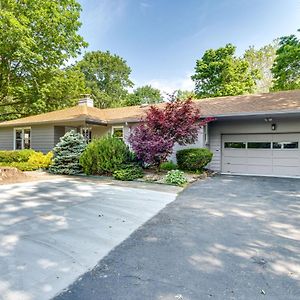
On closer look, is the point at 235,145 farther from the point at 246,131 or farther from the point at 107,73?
the point at 107,73

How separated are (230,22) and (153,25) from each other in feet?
15.1

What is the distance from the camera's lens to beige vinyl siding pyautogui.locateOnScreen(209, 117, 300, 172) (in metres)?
11.5

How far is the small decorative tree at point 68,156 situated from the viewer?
1162cm

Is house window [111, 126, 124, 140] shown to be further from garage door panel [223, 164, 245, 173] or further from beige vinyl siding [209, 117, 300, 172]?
garage door panel [223, 164, 245, 173]

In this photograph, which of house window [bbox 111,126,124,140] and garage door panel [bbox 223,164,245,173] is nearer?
garage door panel [bbox 223,164,245,173]

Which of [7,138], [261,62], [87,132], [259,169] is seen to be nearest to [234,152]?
[259,169]

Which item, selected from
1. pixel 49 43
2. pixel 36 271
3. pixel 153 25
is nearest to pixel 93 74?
pixel 49 43

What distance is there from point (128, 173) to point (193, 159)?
2995 millimetres

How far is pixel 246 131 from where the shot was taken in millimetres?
12273

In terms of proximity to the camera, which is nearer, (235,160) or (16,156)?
(235,160)

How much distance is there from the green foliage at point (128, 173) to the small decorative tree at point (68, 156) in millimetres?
2644

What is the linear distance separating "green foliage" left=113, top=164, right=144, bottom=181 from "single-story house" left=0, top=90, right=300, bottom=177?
3349 mm

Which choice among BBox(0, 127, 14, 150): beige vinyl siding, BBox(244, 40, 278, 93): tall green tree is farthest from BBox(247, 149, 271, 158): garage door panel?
BBox(244, 40, 278, 93): tall green tree

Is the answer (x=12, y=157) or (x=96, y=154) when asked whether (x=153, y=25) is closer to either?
(x=96, y=154)
